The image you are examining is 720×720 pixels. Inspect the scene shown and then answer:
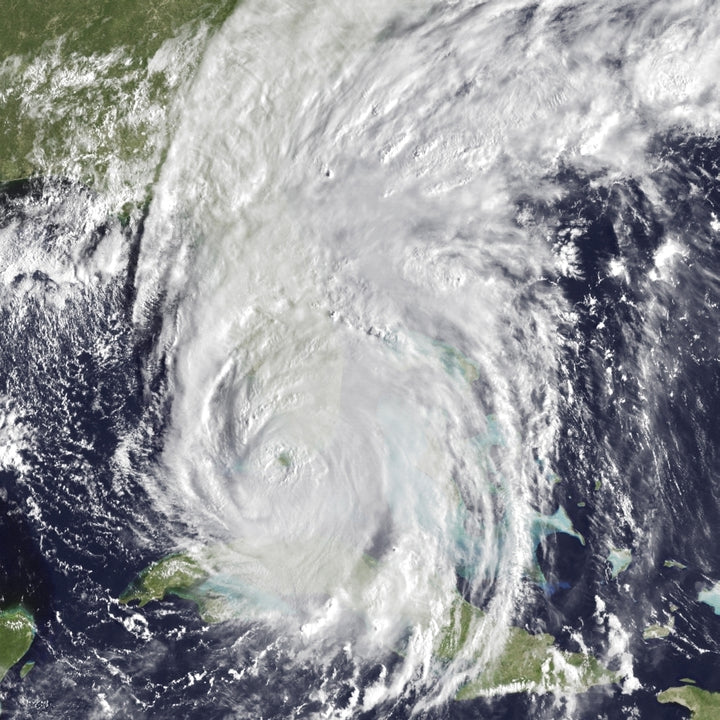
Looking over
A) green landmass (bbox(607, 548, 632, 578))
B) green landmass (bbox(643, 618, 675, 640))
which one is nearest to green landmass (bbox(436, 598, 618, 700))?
green landmass (bbox(643, 618, 675, 640))

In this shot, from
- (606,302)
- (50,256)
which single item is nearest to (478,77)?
(606,302)

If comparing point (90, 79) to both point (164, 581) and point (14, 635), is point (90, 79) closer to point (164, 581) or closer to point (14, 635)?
point (164, 581)

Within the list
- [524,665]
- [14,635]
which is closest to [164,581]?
[14,635]

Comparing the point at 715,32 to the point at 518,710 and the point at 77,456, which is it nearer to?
the point at 518,710

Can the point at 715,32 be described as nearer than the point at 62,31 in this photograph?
Yes

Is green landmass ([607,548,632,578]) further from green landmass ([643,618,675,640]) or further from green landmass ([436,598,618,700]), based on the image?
green landmass ([436,598,618,700])

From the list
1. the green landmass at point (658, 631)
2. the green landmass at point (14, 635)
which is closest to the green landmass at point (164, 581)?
the green landmass at point (14, 635)

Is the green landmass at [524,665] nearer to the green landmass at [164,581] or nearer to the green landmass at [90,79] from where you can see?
the green landmass at [164,581]
